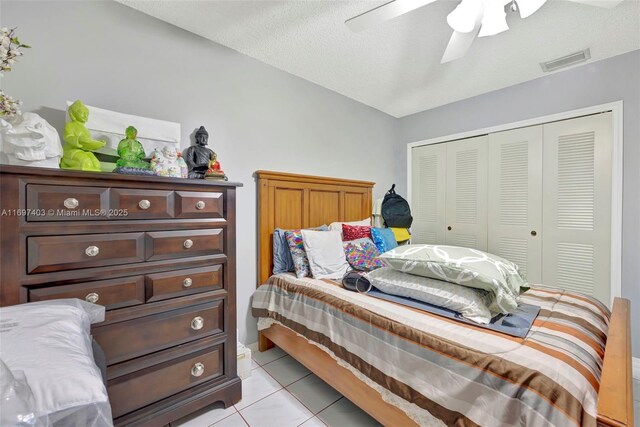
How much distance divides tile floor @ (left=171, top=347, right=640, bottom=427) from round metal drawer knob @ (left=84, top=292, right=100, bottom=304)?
860mm

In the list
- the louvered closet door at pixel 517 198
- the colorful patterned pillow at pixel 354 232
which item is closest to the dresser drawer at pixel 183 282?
the colorful patterned pillow at pixel 354 232

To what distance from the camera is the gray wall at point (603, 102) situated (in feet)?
6.92

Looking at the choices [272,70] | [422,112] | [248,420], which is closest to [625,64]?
[422,112]

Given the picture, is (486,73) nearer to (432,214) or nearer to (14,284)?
(432,214)

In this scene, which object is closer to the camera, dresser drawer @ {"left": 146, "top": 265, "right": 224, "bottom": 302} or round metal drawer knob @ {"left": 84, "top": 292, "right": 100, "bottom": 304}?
round metal drawer knob @ {"left": 84, "top": 292, "right": 100, "bottom": 304}

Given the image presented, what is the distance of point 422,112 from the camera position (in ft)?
11.2

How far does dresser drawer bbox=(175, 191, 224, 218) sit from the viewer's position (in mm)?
1436

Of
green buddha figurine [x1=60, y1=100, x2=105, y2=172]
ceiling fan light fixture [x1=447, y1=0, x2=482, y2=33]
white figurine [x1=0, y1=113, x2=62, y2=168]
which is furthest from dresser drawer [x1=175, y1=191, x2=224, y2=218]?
ceiling fan light fixture [x1=447, y1=0, x2=482, y2=33]

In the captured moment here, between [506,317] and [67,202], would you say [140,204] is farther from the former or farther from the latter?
[506,317]

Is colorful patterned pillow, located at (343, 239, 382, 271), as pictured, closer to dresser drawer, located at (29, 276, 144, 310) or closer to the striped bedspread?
the striped bedspread

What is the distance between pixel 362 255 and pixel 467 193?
1.60 meters

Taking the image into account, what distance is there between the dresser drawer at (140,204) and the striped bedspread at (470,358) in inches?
40.0

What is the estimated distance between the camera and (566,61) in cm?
Result: 222

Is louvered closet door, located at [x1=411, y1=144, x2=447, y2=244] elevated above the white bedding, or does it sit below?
above
